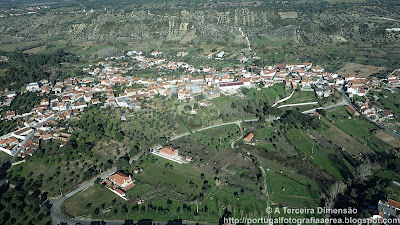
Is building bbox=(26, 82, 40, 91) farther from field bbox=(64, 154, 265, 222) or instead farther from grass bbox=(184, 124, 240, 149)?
grass bbox=(184, 124, 240, 149)

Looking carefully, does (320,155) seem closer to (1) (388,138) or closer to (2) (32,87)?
(1) (388,138)

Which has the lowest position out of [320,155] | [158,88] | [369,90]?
[320,155]

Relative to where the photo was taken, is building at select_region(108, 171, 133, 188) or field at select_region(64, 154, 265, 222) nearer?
field at select_region(64, 154, 265, 222)

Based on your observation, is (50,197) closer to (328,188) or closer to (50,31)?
(328,188)

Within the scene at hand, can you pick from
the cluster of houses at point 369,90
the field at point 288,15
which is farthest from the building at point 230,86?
the field at point 288,15

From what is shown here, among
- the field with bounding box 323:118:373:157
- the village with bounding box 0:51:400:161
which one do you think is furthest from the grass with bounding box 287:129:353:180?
the village with bounding box 0:51:400:161

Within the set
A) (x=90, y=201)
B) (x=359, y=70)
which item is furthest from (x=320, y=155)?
(x=359, y=70)
